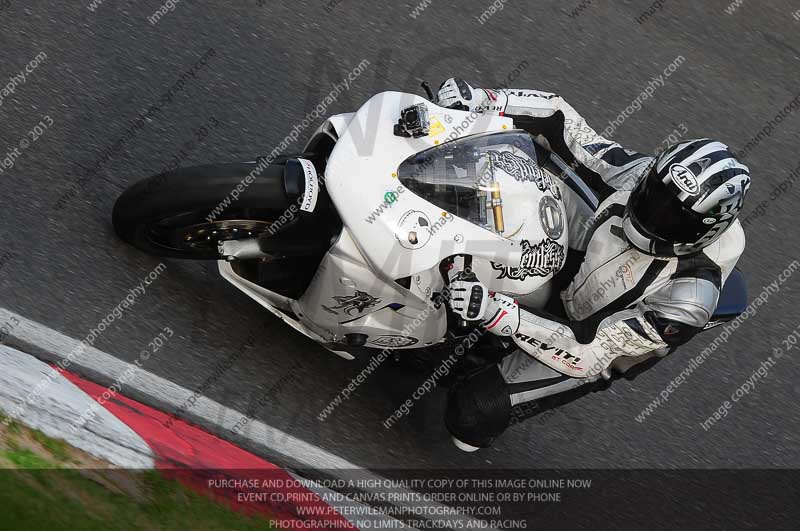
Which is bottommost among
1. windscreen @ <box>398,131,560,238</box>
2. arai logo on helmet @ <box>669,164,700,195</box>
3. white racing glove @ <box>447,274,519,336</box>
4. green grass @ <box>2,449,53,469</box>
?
green grass @ <box>2,449,53,469</box>

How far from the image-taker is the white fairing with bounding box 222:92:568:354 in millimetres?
3787

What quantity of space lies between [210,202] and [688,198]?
80.7 inches

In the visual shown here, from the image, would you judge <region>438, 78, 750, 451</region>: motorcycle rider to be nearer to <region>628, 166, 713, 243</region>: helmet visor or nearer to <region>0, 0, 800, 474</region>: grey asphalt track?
<region>628, 166, 713, 243</region>: helmet visor

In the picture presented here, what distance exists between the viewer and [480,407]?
4637 millimetres

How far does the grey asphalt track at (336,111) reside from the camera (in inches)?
188

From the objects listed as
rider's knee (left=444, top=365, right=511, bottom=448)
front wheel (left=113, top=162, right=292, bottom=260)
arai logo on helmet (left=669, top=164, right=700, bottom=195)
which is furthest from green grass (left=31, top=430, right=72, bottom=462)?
arai logo on helmet (left=669, top=164, right=700, bottom=195)

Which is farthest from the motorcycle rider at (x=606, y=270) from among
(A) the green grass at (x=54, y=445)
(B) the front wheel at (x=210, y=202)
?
(A) the green grass at (x=54, y=445)

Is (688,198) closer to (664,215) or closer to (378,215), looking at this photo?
(664,215)

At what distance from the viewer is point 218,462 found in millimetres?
4207

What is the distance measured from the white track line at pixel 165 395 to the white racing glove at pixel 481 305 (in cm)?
140

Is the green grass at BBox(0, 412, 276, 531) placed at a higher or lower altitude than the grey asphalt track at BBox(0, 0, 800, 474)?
lower

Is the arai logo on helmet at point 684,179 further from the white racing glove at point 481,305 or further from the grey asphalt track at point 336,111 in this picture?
the grey asphalt track at point 336,111

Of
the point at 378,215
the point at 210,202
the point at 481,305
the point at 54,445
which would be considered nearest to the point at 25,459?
the point at 54,445

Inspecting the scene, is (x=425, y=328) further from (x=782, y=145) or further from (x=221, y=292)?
(x=782, y=145)
